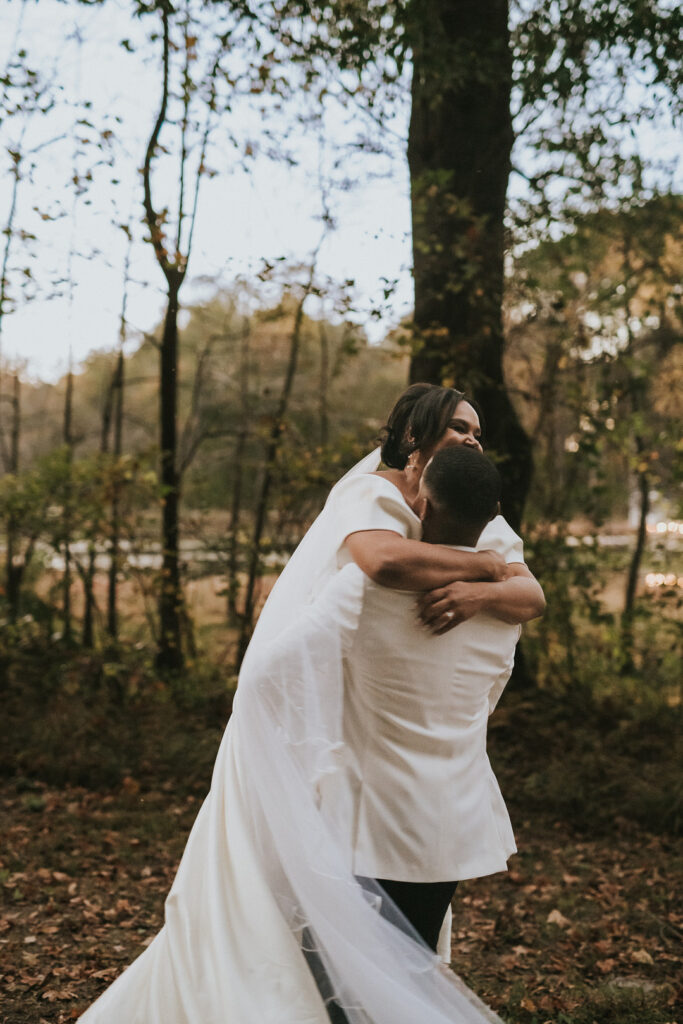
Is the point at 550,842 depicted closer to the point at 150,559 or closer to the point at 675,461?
the point at 675,461

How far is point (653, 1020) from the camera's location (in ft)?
12.2

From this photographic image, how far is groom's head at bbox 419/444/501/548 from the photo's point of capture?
2.23m

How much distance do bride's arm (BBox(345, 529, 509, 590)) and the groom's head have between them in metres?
0.06

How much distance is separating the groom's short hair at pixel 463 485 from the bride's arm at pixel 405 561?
108 mm

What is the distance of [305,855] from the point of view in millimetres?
2234

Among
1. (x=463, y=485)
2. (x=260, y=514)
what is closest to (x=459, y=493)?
(x=463, y=485)

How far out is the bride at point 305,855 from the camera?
2211 mm

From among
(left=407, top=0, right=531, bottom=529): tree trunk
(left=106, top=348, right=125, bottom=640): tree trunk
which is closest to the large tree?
(left=407, top=0, right=531, bottom=529): tree trunk

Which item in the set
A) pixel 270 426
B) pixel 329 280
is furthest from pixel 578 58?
pixel 270 426

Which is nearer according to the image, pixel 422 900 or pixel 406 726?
pixel 406 726

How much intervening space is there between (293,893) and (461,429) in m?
1.41

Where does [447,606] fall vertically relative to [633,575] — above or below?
above

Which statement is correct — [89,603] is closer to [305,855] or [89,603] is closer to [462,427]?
[462,427]

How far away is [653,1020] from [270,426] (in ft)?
19.0
